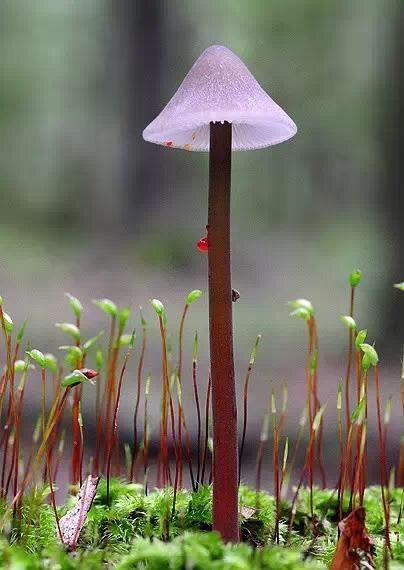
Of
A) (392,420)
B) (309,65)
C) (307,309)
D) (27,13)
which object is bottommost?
(392,420)

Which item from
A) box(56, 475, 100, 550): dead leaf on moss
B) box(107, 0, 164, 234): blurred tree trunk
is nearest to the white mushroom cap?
box(56, 475, 100, 550): dead leaf on moss

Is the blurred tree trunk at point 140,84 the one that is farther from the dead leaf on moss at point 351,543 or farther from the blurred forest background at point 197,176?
the dead leaf on moss at point 351,543

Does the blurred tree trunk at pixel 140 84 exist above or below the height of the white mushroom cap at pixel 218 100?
above

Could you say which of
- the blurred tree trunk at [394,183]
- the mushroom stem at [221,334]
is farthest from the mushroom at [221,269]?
the blurred tree trunk at [394,183]

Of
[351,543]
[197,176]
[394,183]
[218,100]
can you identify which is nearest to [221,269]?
[218,100]

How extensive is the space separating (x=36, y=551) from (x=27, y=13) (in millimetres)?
12000

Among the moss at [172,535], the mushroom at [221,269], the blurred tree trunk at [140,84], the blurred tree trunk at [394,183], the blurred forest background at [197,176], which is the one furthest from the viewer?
the blurred tree trunk at [140,84]

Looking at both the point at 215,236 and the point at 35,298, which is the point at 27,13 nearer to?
the point at 35,298

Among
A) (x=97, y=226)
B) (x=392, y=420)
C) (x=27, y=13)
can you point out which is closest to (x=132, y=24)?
(x=392, y=420)

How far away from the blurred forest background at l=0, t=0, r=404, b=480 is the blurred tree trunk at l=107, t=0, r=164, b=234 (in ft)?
0.05

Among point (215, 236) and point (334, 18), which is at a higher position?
point (334, 18)

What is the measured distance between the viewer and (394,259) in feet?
10.9

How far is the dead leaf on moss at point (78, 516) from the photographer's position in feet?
3.72

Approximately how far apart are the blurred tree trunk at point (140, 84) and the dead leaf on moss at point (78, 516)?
4428mm
